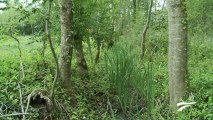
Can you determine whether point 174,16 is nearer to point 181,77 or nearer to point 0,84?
point 181,77

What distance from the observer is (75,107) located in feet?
16.1

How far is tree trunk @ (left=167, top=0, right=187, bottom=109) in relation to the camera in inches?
166

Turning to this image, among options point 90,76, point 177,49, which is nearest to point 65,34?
point 90,76

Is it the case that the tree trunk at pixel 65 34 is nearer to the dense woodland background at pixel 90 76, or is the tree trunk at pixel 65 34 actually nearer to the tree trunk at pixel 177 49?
the dense woodland background at pixel 90 76

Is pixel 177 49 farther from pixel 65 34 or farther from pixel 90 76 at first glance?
pixel 90 76

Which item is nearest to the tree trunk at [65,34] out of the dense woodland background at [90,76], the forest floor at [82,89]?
the dense woodland background at [90,76]

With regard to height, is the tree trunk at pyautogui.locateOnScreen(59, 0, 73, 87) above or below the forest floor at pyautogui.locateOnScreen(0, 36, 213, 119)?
above

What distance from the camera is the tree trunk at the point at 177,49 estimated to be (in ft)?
13.9

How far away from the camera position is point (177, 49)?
14.1 ft

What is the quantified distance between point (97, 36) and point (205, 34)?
770cm

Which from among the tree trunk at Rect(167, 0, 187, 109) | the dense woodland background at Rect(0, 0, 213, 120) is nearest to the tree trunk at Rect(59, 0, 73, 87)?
the dense woodland background at Rect(0, 0, 213, 120)

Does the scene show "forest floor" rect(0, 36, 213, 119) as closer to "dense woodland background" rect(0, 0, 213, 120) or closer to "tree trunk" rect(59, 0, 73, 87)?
"dense woodland background" rect(0, 0, 213, 120)

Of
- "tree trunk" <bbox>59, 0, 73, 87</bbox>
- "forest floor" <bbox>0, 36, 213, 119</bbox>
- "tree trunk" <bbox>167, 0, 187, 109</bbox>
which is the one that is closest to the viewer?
"forest floor" <bbox>0, 36, 213, 119</bbox>

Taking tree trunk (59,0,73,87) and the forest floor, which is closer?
the forest floor
